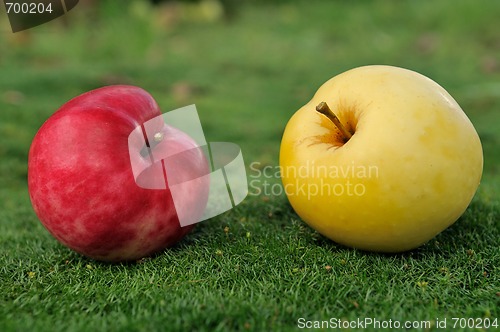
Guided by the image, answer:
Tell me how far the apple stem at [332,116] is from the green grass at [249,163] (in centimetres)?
48

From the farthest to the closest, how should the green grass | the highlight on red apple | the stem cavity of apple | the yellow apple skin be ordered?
the stem cavity of apple → the highlight on red apple → the yellow apple skin → the green grass

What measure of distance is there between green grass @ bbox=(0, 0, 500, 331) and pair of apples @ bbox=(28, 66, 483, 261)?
0.50 ft

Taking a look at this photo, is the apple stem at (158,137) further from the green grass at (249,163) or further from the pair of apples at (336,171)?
the green grass at (249,163)

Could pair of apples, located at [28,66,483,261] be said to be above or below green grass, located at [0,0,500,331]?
above

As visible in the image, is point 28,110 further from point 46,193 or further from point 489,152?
point 489,152

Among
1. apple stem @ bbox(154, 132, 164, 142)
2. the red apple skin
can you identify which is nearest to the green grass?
the red apple skin

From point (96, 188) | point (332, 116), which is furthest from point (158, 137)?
point (332, 116)

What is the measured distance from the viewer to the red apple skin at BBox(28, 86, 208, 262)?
6.72 feet

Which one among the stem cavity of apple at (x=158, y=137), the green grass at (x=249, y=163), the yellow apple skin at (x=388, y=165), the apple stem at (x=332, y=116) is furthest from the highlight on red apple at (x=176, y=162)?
the apple stem at (x=332, y=116)

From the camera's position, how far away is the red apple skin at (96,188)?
2.05 metres

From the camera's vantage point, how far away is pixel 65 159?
205 centimetres

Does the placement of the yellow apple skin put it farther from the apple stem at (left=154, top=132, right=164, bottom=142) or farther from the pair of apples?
the apple stem at (left=154, top=132, right=164, bottom=142)

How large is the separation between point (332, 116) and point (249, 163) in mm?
1971

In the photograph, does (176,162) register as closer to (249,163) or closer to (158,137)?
(158,137)
